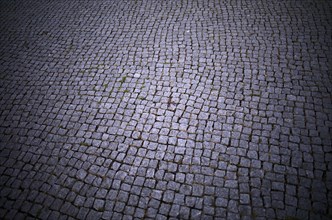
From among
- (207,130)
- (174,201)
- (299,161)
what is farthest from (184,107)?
(299,161)

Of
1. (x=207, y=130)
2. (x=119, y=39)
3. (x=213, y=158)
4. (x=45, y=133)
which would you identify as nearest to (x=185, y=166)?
(x=213, y=158)

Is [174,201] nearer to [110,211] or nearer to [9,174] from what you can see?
[110,211]

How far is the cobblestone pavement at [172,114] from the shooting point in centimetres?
348

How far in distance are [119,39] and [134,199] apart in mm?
4363

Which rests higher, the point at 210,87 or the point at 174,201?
the point at 210,87

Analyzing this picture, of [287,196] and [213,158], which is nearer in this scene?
[287,196]

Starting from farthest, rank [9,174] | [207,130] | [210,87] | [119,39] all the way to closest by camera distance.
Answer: [119,39]
[210,87]
[207,130]
[9,174]

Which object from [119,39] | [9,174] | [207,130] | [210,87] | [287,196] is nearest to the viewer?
[287,196]

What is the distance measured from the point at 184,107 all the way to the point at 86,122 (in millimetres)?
1903

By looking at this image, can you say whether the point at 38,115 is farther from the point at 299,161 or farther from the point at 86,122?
the point at 299,161

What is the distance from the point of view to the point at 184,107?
4645 millimetres

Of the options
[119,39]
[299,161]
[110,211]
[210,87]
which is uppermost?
[119,39]

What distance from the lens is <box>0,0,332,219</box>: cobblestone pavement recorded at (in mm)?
3482

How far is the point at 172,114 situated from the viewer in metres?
4.56
